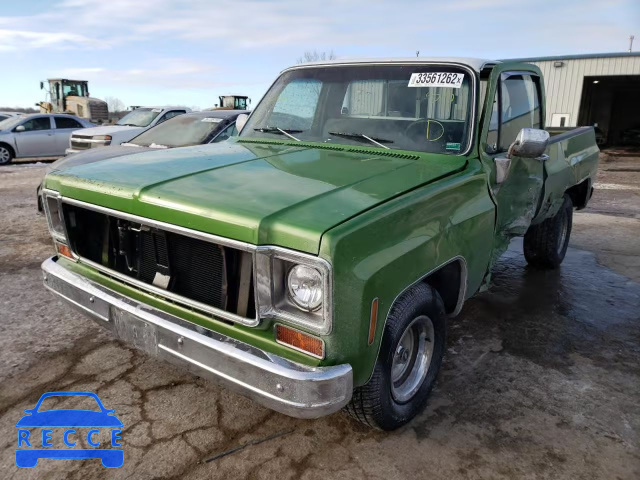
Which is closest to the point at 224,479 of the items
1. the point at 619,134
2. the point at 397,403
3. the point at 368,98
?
the point at 397,403

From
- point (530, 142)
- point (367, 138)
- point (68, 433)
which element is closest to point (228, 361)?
point (68, 433)

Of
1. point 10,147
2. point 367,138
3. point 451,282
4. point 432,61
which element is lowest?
point 10,147

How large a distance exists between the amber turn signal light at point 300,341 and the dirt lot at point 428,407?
71cm

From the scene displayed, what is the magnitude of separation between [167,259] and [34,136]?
578 inches

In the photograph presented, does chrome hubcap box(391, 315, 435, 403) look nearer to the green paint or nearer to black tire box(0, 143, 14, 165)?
the green paint

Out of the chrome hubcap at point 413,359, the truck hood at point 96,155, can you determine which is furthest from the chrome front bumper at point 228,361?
the truck hood at point 96,155

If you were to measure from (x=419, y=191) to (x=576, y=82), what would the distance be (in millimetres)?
20667

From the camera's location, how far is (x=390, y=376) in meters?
2.57

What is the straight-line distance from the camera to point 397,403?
108 inches

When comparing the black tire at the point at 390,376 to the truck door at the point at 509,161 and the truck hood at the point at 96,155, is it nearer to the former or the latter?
the truck door at the point at 509,161

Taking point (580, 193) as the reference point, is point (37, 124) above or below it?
above

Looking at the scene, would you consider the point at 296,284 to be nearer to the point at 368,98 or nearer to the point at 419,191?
the point at 419,191

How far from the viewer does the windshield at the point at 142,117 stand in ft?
39.2

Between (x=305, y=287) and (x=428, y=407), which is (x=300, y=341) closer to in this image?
(x=305, y=287)
